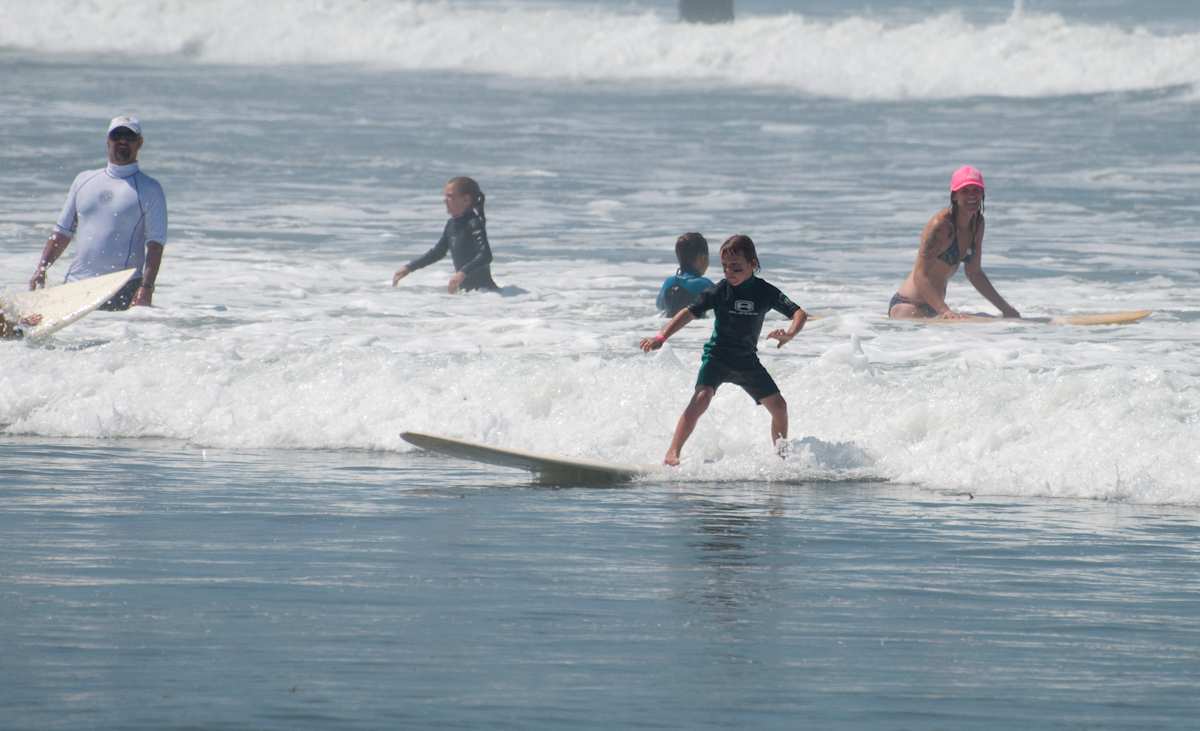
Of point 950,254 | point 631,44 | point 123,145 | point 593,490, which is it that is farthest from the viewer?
point 631,44

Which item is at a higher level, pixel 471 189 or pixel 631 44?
pixel 631 44

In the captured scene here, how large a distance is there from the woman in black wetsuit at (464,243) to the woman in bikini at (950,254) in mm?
3509

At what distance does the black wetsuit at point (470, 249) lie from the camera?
1544 centimetres

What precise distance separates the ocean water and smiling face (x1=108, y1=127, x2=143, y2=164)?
1.20 m

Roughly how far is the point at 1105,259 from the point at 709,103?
2082 cm

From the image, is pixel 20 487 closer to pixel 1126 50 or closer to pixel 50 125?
pixel 50 125

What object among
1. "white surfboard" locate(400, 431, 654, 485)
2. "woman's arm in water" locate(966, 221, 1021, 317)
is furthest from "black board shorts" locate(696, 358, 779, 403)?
"woman's arm in water" locate(966, 221, 1021, 317)

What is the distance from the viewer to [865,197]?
24.0m

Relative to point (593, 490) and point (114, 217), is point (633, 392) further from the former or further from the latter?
point (114, 217)

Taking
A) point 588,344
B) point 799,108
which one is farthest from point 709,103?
point 588,344

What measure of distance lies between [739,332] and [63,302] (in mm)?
5099

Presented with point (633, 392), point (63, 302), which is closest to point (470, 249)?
point (63, 302)

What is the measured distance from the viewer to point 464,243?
15570 mm

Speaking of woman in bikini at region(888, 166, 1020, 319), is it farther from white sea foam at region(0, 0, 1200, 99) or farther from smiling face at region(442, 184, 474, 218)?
white sea foam at region(0, 0, 1200, 99)
